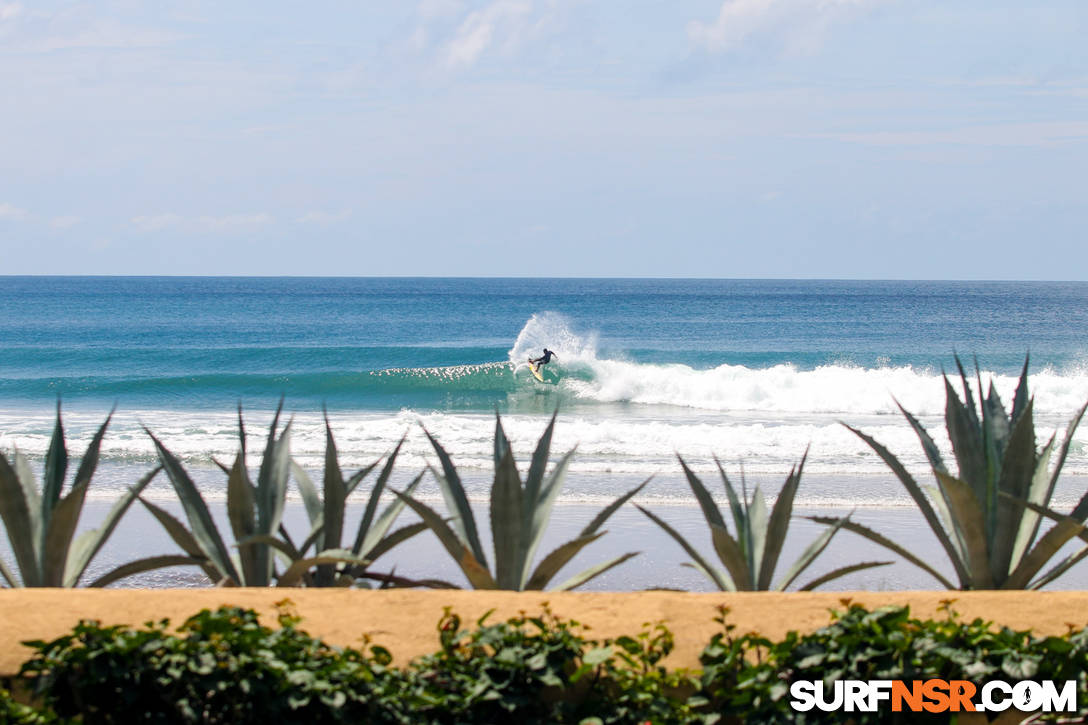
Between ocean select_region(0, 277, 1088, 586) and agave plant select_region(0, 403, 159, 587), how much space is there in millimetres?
485

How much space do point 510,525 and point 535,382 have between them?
69.8 ft

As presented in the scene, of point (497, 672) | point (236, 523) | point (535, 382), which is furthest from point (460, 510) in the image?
point (535, 382)

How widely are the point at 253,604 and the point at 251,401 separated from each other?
17533mm

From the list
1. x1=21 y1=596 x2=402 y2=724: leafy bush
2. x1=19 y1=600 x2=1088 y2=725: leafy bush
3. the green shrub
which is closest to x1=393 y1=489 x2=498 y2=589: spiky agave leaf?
x1=19 y1=600 x2=1088 y2=725: leafy bush

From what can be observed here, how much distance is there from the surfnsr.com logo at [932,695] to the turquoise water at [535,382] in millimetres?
1407

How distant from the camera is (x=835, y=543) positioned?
278 inches

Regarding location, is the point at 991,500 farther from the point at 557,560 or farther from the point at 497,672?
the point at 497,672

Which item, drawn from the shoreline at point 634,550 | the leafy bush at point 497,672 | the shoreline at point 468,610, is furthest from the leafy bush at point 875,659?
the shoreline at point 634,550

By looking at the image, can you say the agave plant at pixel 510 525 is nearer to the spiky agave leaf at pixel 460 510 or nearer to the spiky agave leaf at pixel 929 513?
the spiky agave leaf at pixel 460 510

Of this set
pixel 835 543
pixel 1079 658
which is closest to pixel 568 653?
pixel 1079 658

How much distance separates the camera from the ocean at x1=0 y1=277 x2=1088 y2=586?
1108 cm

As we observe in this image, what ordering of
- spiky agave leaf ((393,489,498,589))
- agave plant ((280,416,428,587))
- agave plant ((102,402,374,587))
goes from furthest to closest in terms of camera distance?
agave plant ((280,416,428,587)), agave plant ((102,402,374,587)), spiky agave leaf ((393,489,498,589))

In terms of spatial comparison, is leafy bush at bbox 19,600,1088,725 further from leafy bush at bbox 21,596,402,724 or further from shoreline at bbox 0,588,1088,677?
shoreline at bbox 0,588,1088,677

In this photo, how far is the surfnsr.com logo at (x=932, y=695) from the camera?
8.77 ft
